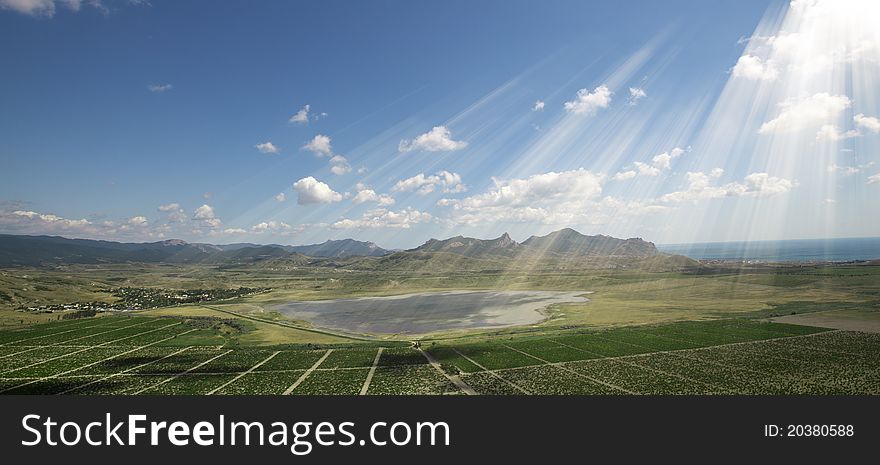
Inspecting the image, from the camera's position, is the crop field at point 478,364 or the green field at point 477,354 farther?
the green field at point 477,354

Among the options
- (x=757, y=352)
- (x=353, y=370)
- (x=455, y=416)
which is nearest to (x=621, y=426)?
(x=455, y=416)

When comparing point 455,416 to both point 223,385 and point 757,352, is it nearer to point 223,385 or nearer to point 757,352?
point 223,385

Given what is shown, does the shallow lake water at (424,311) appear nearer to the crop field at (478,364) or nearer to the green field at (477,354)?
the green field at (477,354)

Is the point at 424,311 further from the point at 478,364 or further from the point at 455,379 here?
the point at 455,379

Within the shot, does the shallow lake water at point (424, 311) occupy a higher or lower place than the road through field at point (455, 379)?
lower

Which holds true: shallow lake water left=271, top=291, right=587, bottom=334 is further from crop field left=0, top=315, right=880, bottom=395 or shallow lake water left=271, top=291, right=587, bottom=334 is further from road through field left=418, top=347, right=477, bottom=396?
road through field left=418, top=347, right=477, bottom=396

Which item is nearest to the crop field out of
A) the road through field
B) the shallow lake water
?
the road through field

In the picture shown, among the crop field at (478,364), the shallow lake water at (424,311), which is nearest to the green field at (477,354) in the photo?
the crop field at (478,364)
